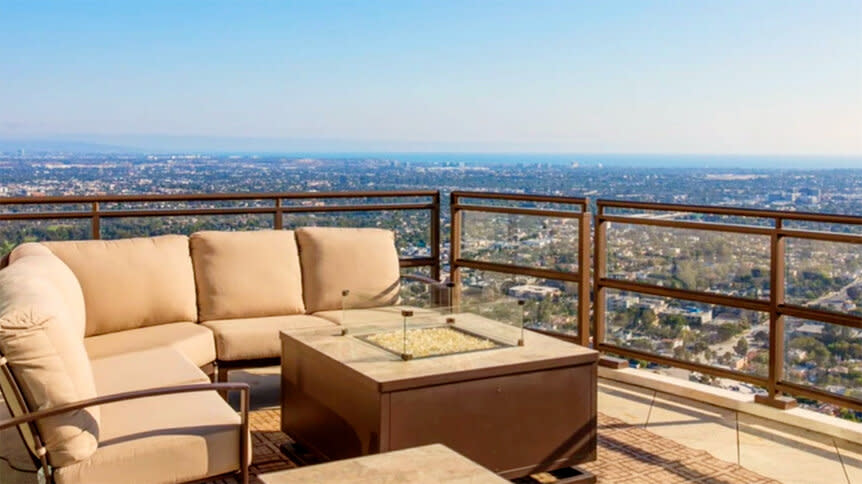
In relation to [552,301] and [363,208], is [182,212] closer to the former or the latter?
[363,208]

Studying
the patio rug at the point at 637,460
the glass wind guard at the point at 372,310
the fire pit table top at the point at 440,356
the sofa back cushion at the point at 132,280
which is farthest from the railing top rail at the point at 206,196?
the glass wind guard at the point at 372,310

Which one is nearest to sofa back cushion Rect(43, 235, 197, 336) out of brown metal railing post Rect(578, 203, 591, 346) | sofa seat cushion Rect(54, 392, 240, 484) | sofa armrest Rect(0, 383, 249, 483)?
sofa seat cushion Rect(54, 392, 240, 484)

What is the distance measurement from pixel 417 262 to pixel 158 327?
7.56 ft

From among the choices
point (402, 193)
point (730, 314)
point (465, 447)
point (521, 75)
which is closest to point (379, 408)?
point (465, 447)

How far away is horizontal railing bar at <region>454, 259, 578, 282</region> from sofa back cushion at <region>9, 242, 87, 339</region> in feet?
10.2

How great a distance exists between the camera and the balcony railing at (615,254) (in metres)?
4.88

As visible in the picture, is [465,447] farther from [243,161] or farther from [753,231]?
[243,161]

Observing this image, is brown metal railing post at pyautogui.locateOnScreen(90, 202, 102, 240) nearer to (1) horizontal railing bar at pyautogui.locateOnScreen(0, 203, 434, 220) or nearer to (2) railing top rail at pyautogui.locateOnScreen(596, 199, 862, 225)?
(1) horizontal railing bar at pyautogui.locateOnScreen(0, 203, 434, 220)

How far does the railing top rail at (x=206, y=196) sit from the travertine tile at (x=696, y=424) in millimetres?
2476

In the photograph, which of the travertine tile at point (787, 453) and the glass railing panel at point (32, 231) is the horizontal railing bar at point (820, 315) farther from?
the glass railing panel at point (32, 231)

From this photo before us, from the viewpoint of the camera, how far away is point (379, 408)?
342cm

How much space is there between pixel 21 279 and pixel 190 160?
804 cm

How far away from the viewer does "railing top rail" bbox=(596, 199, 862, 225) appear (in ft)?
15.2

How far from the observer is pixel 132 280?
4.99 m
